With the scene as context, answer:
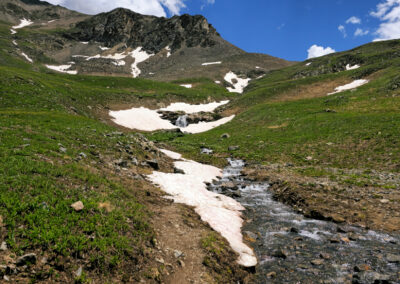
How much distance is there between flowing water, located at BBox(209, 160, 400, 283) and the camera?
876cm

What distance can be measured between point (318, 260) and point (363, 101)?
46388 mm

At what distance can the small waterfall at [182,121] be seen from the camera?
64.6m

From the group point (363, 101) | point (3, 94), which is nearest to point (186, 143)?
point (3, 94)

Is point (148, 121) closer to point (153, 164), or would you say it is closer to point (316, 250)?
point (153, 164)

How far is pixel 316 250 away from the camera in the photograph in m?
10.5

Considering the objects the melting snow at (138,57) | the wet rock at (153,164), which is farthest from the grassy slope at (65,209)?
the melting snow at (138,57)

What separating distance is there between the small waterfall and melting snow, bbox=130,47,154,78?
11126cm

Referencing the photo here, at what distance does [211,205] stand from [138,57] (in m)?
194

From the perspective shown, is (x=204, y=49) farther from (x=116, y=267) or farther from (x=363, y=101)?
(x=116, y=267)

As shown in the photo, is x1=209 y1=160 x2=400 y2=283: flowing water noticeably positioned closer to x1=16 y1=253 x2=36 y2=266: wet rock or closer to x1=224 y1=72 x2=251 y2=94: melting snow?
x1=16 y1=253 x2=36 y2=266: wet rock

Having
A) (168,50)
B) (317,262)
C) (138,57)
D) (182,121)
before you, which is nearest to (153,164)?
(317,262)

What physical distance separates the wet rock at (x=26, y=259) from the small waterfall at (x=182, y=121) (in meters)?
58.6

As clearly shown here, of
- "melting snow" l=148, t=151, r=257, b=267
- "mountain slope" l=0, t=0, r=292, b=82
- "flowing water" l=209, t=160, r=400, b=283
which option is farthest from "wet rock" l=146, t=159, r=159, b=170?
"mountain slope" l=0, t=0, r=292, b=82

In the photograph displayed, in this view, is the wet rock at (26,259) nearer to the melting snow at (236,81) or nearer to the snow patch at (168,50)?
the melting snow at (236,81)
